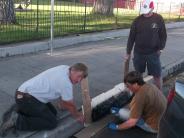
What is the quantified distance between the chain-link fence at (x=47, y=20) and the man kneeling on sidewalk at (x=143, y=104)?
5.04m

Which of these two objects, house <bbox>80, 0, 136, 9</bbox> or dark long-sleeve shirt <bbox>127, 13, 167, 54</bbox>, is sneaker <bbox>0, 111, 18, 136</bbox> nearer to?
dark long-sleeve shirt <bbox>127, 13, 167, 54</bbox>

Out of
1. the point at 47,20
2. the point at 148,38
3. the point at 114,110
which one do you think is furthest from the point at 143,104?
the point at 47,20

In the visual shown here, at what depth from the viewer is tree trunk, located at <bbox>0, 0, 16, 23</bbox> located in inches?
411

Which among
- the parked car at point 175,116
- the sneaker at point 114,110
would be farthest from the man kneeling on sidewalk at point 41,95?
the parked car at point 175,116

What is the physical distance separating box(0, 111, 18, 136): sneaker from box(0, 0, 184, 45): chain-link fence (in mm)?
4789

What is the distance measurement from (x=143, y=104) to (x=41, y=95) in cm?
127

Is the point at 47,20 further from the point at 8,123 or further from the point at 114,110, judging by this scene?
the point at 8,123

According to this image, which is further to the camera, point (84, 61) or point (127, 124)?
point (84, 61)

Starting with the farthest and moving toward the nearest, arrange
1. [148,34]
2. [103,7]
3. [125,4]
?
1. [125,4]
2. [103,7]
3. [148,34]

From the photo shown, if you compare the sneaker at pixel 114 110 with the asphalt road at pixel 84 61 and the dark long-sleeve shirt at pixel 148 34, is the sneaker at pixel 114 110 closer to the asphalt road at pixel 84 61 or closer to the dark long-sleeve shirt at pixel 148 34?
the asphalt road at pixel 84 61

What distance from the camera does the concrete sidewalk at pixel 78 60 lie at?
5377mm

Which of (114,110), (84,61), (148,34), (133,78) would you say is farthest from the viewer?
(84,61)

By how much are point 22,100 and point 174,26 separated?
553 inches

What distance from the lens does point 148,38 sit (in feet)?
20.4
